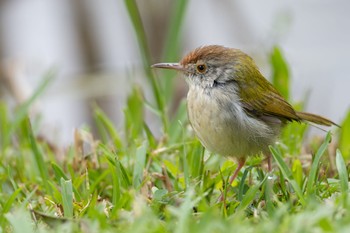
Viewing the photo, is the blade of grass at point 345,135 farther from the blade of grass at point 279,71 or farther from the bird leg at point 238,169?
the bird leg at point 238,169

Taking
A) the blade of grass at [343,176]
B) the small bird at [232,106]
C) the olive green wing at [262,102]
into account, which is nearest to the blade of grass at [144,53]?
the small bird at [232,106]

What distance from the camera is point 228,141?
184 inches

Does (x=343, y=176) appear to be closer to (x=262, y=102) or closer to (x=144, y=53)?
(x=262, y=102)

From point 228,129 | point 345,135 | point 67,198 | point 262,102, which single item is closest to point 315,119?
point 262,102

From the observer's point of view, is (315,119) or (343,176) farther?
(315,119)

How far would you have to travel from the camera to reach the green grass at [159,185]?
3.50 meters

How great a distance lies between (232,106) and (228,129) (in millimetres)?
169

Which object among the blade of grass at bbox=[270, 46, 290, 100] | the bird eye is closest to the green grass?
the bird eye

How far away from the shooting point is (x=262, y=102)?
494cm

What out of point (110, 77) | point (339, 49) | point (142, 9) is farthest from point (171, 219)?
point (339, 49)

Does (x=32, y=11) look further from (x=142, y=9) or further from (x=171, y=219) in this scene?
(x=171, y=219)

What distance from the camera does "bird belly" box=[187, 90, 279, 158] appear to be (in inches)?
184

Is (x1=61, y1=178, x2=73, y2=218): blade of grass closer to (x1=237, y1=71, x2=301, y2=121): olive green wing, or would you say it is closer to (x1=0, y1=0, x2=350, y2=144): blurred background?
(x1=237, y1=71, x2=301, y2=121): olive green wing

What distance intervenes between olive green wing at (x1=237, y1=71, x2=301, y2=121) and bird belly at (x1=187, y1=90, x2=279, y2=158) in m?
0.07
